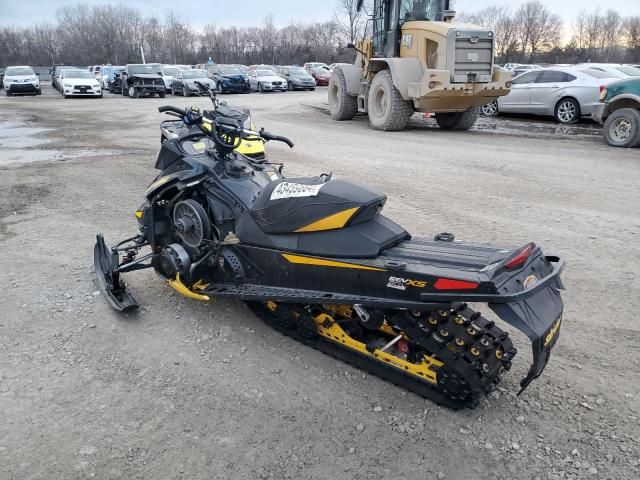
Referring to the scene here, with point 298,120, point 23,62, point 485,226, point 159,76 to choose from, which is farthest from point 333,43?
point 485,226

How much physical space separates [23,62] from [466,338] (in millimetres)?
75261

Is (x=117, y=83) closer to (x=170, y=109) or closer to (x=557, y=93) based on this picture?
(x=557, y=93)

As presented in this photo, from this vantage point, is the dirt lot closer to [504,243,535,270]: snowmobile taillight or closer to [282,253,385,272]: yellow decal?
[282,253,385,272]: yellow decal

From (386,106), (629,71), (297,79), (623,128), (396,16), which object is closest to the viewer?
(623,128)

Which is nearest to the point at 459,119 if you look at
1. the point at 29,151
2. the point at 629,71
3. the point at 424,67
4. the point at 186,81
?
the point at 424,67

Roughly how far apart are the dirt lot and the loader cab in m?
7.63

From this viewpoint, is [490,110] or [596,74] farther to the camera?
[490,110]

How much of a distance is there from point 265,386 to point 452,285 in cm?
133

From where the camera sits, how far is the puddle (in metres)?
9.70

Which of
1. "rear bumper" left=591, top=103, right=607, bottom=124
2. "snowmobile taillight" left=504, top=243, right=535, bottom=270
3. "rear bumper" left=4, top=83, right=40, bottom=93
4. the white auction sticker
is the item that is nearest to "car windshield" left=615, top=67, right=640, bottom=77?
"rear bumper" left=591, top=103, right=607, bottom=124

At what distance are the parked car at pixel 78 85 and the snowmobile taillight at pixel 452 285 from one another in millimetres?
26390

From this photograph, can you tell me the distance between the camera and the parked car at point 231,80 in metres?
27.8

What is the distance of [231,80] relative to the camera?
90.9 ft

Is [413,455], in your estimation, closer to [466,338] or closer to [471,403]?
[471,403]
